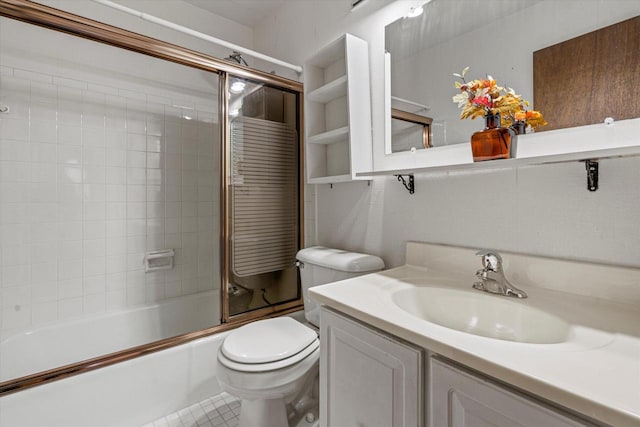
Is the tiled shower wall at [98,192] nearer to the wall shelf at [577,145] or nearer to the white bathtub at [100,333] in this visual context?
the white bathtub at [100,333]

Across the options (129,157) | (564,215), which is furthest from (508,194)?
(129,157)

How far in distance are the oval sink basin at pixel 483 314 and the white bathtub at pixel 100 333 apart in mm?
1503

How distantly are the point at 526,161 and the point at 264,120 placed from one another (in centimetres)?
144

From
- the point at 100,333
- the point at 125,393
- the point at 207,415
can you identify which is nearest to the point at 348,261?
the point at 207,415

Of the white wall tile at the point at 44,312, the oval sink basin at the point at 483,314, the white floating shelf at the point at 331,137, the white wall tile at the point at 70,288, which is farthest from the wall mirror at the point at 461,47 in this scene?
the white wall tile at the point at 44,312

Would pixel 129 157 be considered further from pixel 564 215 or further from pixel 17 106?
pixel 564 215

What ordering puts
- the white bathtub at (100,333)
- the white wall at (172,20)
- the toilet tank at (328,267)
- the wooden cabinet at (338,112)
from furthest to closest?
1. the white wall at (172,20)
2. the white bathtub at (100,333)
3. the wooden cabinet at (338,112)
4. the toilet tank at (328,267)

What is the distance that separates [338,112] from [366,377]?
4.79ft

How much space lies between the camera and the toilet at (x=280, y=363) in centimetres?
114

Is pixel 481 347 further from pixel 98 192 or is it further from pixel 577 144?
pixel 98 192

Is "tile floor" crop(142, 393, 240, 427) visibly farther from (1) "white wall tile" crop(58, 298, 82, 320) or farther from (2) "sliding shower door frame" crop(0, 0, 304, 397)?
(1) "white wall tile" crop(58, 298, 82, 320)

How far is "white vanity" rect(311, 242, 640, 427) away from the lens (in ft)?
1.60

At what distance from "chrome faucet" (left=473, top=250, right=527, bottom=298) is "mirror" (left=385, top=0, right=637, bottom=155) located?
452 millimetres

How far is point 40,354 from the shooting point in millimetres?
1696
